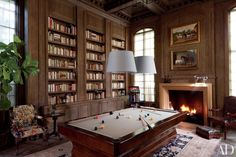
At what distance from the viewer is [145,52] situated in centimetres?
689

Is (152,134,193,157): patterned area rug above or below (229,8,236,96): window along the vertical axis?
below

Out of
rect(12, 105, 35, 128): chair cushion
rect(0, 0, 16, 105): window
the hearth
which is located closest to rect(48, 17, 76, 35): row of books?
rect(0, 0, 16, 105): window

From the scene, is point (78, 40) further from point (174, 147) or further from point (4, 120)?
point (174, 147)

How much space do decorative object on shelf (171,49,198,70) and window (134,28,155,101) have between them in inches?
40.2

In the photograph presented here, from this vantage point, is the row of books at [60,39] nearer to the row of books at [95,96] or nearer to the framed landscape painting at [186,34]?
the row of books at [95,96]

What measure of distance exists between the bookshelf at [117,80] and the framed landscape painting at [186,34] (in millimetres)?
2076

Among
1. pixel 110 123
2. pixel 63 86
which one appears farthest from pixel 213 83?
pixel 63 86

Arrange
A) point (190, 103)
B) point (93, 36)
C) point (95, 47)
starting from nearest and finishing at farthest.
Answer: point (190, 103) → point (93, 36) → point (95, 47)

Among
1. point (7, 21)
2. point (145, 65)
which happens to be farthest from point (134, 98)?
point (7, 21)

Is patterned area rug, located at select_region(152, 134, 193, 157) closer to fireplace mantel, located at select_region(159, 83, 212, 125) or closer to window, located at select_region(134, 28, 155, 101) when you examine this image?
fireplace mantel, located at select_region(159, 83, 212, 125)

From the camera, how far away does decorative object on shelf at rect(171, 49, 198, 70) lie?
550cm

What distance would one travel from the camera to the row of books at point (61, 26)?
4.63 meters

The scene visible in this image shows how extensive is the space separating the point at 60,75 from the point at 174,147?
3493 mm

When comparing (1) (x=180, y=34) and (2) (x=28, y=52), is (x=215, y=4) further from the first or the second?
(2) (x=28, y=52)
